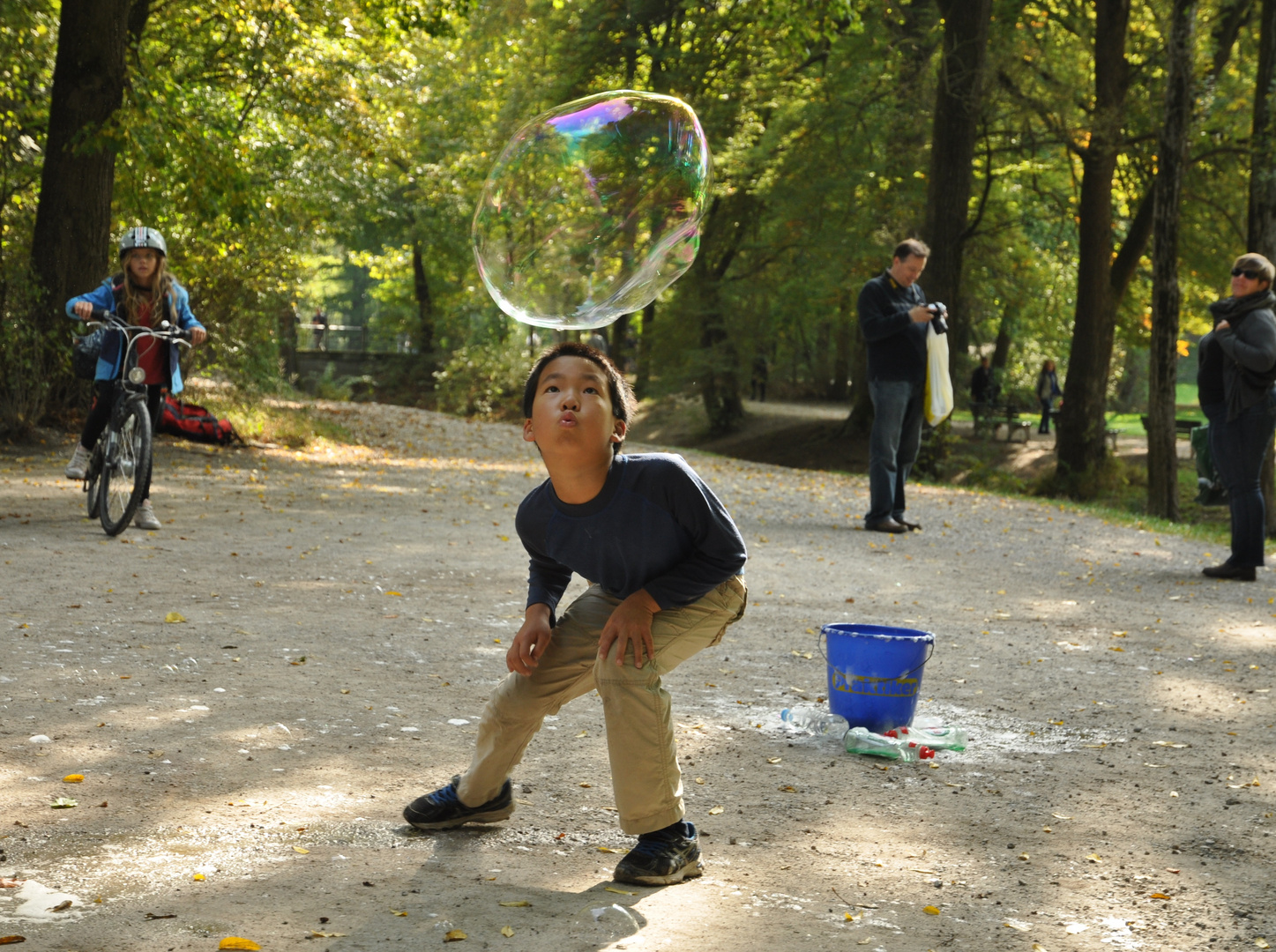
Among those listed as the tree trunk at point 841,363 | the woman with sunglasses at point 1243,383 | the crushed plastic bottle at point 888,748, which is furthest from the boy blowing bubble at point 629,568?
the tree trunk at point 841,363

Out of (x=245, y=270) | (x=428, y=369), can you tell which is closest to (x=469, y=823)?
(x=245, y=270)

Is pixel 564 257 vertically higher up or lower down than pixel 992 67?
lower down

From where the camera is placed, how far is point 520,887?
3180 mm

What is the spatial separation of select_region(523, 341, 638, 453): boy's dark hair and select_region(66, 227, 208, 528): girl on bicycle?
5508 mm

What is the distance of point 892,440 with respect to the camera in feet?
34.8

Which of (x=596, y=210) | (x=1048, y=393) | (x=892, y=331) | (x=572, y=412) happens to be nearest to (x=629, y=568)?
(x=572, y=412)

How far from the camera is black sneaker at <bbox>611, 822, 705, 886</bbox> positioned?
10.6ft

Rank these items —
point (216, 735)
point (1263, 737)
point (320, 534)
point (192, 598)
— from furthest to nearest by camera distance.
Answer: point (320, 534) < point (192, 598) < point (1263, 737) < point (216, 735)

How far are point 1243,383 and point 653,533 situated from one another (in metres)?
6.71

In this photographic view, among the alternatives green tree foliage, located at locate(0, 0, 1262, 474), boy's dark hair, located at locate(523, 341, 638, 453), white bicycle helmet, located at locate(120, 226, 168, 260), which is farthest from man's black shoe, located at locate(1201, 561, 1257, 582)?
green tree foliage, located at locate(0, 0, 1262, 474)

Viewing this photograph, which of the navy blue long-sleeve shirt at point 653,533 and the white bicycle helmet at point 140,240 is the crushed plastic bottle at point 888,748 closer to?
the navy blue long-sleeve shirt at point 653,533

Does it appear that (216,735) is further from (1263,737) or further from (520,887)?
(1263,737)

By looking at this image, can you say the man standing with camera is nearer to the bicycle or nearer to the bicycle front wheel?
the bicycle

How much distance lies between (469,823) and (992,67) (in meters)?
17.3
